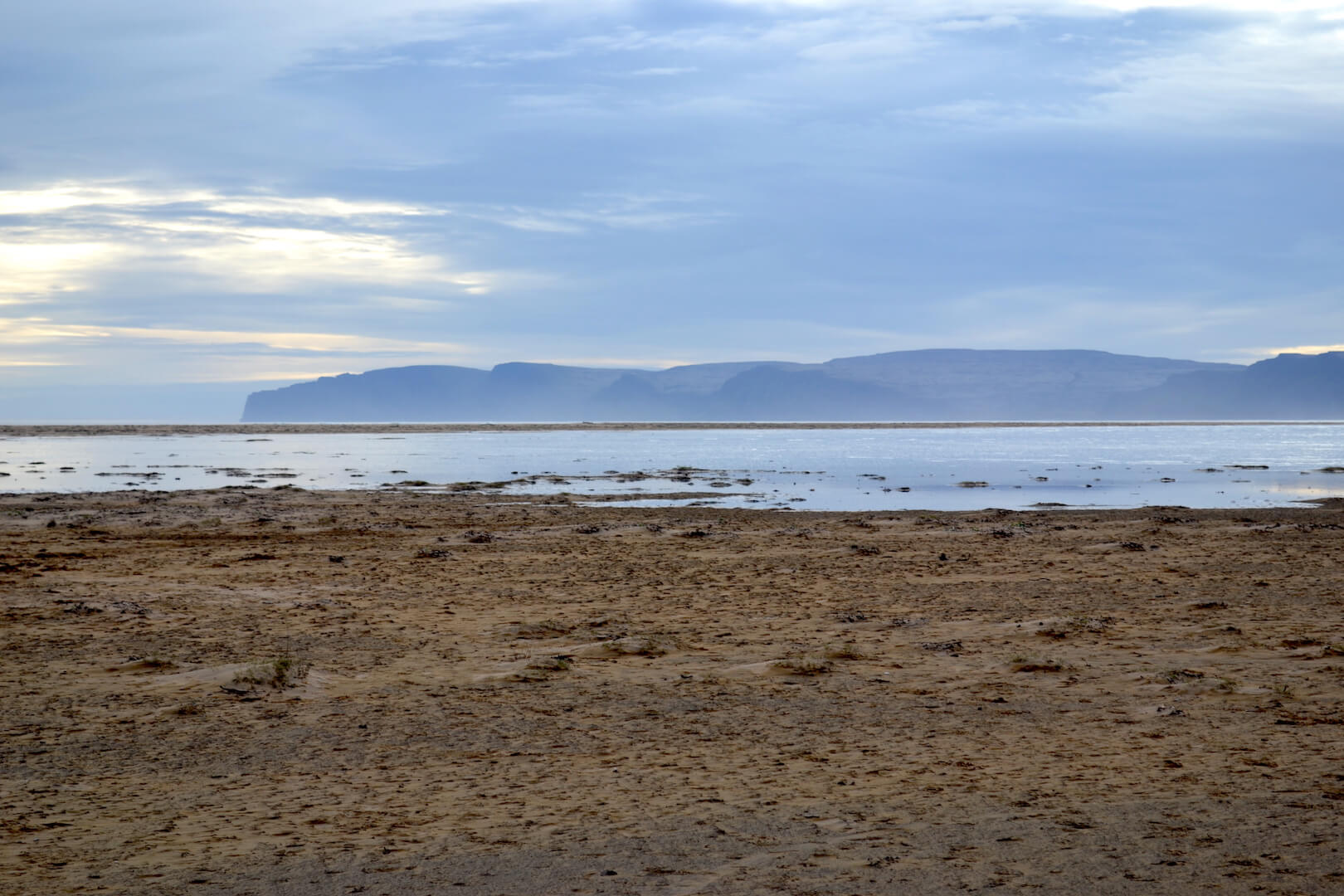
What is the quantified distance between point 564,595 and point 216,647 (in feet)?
18.1

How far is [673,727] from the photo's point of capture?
9453mm

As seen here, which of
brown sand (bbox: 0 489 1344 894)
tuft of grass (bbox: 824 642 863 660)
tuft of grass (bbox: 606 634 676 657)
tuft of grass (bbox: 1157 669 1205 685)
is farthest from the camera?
tuft of grass (bbox: 606 634 676 657)

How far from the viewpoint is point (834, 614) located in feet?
49.2

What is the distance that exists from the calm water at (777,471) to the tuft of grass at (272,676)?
79.3 feet

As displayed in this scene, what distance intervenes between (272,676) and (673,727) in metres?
4.23

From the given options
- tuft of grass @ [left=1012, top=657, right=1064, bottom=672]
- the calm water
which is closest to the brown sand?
tuft of grass @ [left=1012, top=657, right=1064, bottom=672]

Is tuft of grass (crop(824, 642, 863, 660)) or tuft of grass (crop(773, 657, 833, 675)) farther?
tuft of grass (crop(824, 642, 863, 660))

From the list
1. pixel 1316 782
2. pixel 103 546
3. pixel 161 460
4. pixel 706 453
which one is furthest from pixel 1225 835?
pixel 706 453

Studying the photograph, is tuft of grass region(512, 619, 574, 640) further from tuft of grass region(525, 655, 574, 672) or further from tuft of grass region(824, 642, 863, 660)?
tuft of grass region(824, 642, 863, 660)

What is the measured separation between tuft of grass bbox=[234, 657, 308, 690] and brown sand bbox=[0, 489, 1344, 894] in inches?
6.9

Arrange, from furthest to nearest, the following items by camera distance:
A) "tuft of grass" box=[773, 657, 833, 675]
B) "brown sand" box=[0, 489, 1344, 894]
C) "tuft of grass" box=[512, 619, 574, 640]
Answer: "tuft of grass" box=[512, 619, 574, 640] < "tuft of grass" box=[773, 657, 833, 675] < "brown sand" box=[0, 489, 1344, 894]

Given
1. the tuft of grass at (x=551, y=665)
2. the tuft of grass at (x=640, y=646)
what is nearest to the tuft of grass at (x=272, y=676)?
the tuft of grass at (x=551, y=665)

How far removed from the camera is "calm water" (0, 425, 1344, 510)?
38.7 metres

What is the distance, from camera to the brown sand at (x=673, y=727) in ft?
20.5
